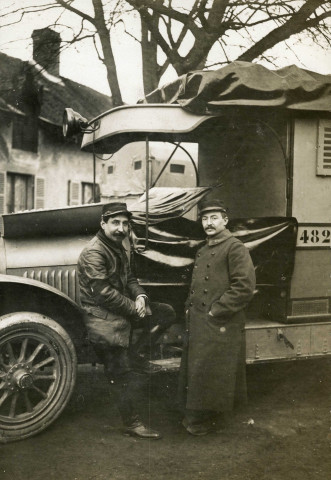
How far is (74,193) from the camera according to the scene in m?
Result: 18.0

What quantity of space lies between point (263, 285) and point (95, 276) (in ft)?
5.25

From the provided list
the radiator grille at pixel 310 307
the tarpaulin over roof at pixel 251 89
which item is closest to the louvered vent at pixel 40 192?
the tarpaulin over roof at pixel 251 89

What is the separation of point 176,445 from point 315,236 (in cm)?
204

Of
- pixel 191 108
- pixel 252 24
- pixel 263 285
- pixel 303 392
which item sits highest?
pixel 252 24

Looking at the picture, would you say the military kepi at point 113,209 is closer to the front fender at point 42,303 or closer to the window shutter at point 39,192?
the front fender at point 42,303

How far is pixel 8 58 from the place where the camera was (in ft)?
50.0

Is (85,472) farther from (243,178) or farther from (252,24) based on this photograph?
(252,24)

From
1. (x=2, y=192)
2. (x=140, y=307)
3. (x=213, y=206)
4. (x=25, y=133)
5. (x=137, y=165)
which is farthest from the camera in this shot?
(x=25, y=133)

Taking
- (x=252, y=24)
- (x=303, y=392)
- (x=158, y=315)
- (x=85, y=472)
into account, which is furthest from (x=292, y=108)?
(x=252, y=24)

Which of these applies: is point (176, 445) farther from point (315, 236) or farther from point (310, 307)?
point (315, 236)

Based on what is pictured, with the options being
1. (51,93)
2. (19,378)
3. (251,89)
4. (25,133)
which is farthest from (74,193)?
(19,378)

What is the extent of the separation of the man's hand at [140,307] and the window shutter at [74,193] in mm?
14587

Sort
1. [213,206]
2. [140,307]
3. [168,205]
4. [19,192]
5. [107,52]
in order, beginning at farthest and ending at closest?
1. [19,192]
2. [107,52]
3. [168,205]
4. [213,206]
5. [140,307]

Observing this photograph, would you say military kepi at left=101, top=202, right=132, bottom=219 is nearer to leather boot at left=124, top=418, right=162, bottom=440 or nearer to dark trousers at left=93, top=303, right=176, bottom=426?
dark trousers at left=93, top=303, right=176, bottom=426
